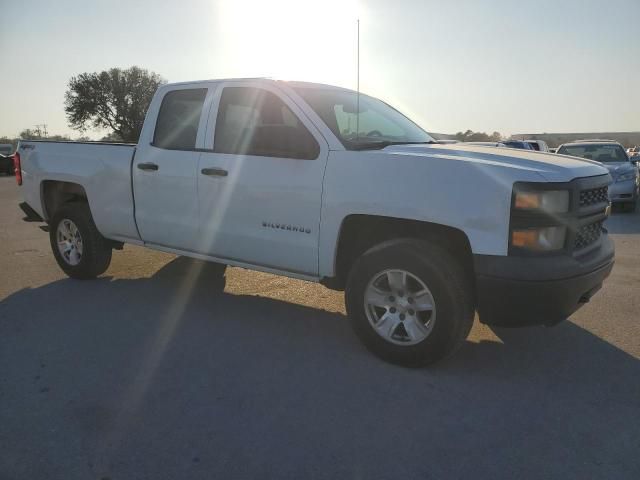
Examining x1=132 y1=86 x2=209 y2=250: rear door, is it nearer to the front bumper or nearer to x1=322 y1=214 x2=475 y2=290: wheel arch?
x1=322 y1=214 x2=475 y2=290: wheel arch

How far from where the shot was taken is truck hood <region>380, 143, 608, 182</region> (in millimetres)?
3297

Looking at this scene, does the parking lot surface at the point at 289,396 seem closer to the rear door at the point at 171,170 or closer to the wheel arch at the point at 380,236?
the wheel arch at the point at 380,236

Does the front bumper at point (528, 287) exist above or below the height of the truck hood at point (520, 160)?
below

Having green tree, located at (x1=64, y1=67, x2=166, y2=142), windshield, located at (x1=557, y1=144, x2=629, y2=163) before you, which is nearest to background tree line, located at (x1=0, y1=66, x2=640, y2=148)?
green tree, located at (x1=64, y1=67, x2=166, y2=142)

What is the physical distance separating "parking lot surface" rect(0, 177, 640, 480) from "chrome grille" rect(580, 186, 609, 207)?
3.72 ft

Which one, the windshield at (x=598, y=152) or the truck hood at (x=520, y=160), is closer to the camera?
the truck hood at (x=520, y=160)

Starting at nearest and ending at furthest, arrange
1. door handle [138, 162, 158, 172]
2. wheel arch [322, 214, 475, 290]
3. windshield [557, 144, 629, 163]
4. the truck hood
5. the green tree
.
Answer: the truck hood, wheel arch [322, 214, 475, 290], door handle [138, 162, 158, 172], windshield [557, 144, 629, 163], the green tree

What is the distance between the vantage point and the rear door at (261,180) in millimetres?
3939

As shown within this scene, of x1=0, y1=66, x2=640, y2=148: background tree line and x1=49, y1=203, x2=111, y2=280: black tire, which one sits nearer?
x1=49, y1=203, x2=111, y2=280: black tire

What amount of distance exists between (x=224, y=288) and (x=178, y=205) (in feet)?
4.20

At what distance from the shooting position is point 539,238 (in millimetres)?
3211

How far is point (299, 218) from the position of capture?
4.00 m

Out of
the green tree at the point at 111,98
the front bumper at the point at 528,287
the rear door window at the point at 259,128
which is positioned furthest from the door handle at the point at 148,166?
the green tree at the point at 111,98

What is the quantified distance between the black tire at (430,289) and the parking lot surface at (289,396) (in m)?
0.14
